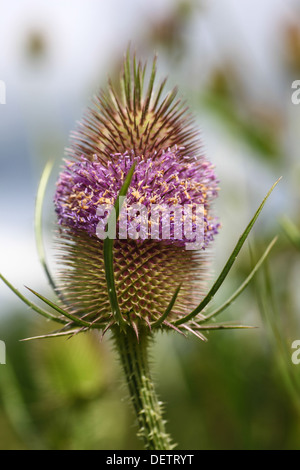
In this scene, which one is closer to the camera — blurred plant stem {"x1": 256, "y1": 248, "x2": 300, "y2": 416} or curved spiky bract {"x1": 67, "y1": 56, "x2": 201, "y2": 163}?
curved spiky bract {"x1": 67, "y1": 56, "x2": 201, "y2": 163}

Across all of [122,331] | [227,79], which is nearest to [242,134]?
[227,79]

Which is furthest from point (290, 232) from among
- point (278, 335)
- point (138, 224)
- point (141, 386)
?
point (141, 386)

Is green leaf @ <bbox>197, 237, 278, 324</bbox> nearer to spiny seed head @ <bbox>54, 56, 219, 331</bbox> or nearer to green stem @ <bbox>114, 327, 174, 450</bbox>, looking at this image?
spiny seed head @ <bbox>54, 56, 219, 331</bbox>

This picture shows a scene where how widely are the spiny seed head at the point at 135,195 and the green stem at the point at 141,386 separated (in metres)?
0.15

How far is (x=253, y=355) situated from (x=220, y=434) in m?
0.94

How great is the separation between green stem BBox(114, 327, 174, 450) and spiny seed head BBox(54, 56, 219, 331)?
0.51 feet

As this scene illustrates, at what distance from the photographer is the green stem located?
215cm

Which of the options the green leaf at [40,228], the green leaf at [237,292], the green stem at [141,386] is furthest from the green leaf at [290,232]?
the green leaf at [40,228]

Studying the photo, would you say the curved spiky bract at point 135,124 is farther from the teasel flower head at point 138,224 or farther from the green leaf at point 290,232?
the green leaf at point 290,232

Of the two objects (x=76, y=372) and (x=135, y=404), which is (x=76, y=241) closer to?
(x=135, y=404)

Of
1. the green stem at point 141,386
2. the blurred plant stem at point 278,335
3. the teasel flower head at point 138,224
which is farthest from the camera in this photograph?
the blurred plant stem at point 278,335

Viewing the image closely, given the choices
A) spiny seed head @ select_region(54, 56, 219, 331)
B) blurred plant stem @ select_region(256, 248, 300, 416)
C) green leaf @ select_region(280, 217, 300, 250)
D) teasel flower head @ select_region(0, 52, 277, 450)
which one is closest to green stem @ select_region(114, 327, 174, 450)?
teasel flower head @ select_region(0, 52, 277, 450)

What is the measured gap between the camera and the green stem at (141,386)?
7.04ft
